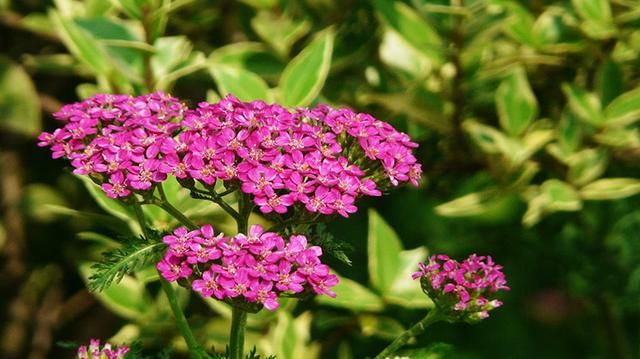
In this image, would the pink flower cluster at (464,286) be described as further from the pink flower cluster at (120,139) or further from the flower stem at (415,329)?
the pink flower cluster at (120,139)

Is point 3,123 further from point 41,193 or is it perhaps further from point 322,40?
point 322,40

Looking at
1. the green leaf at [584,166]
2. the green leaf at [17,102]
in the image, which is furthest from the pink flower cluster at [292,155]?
the green leaf at [17,102]

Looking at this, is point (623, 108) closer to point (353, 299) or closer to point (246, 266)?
point (353, 299)

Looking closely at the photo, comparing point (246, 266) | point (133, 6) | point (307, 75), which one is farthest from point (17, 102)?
point (246, 266)

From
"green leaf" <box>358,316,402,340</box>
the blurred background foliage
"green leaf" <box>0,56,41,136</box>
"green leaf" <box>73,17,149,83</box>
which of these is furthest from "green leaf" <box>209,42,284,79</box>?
"green leaf" <box>358,316,402,340</box>

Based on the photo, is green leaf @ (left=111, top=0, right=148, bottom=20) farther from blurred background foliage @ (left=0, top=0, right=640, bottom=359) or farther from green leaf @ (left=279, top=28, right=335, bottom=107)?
green leaf @ (left=279, top=28, right=335, bottom=107)
